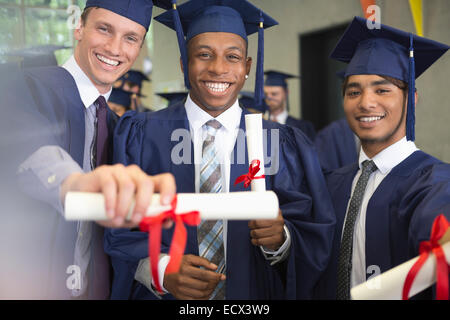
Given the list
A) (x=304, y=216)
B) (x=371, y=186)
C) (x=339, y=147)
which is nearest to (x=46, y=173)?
(x=304, y=216)

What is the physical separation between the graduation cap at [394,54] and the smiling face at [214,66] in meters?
0.52

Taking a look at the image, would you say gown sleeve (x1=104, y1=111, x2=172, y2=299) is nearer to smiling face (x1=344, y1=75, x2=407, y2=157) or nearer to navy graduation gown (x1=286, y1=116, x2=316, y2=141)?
smiling face (x1=344, y1=75, x2=407, y2=157)

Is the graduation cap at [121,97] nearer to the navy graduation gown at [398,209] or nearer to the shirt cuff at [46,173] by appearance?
the navy graduation gown at [398,209]

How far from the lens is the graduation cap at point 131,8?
141 cm

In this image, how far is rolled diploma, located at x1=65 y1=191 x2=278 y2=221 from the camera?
80cm

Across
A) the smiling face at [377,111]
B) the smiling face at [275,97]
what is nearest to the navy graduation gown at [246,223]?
the smiling face at [377,111]

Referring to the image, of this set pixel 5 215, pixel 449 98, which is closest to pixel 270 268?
pixel 5 215

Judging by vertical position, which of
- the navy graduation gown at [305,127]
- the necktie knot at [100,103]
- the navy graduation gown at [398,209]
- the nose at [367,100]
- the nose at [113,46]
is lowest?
the navy graduation gown at [398,209]

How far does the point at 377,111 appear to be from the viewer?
163cm

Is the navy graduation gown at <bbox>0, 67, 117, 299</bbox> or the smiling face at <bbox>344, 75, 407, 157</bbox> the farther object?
the smiling face at <bbox>344, 75, 407, 157</bbox>

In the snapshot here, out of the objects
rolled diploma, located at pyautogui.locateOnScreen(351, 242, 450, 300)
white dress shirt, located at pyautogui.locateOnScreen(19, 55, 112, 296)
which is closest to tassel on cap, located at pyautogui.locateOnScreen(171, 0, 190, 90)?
white dress shirt, located at pyautogui.locateOnScreen(19, 55, 112, 296)

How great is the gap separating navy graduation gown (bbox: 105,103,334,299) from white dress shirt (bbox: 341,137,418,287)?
0.20 meters

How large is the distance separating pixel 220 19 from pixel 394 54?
0.74 meters
